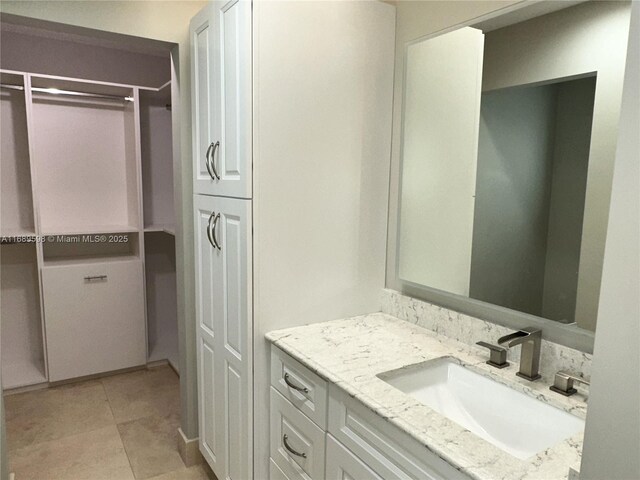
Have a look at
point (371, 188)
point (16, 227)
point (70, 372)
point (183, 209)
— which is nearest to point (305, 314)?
point (371, 188)

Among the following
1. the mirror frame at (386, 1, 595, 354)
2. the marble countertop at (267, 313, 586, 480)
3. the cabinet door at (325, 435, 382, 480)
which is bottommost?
the cabinet door at (325, 435, 382, 480)

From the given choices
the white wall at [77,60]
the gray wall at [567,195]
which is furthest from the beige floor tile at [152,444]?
the white wall at [77,60]

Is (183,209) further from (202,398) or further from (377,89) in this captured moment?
(377,89)

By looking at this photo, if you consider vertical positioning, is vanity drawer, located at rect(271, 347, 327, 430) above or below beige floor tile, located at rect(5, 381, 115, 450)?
above

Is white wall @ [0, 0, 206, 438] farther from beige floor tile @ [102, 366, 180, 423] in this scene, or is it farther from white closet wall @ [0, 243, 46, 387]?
white closet wall @ [0, 243, 46, 387]

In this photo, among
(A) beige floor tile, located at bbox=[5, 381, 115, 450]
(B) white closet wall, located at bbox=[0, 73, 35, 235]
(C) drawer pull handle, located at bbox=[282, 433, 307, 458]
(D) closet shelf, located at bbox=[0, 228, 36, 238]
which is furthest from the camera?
(B) white closet wall, located at bbox=[0, 73, 35, 235]

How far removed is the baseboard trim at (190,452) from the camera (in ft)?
7.70

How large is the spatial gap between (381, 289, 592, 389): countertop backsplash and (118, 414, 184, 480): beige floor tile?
4.91ft

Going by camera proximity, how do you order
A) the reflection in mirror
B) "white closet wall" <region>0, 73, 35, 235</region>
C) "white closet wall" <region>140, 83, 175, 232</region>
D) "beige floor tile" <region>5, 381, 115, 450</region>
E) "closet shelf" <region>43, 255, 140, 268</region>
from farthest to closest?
"white closet wall" <region>140, 83, 175, 232</region>
"closet shelf" <region>43, 255, 140, 268</region>
"white closet wall" <region>0, 73, 35, 235</region>
"beige floor tile" <region>5, 381, 115, 450</region>
the reflection in mirror

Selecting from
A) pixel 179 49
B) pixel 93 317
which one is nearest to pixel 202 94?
pixel 179 49

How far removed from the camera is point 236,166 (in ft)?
5.30

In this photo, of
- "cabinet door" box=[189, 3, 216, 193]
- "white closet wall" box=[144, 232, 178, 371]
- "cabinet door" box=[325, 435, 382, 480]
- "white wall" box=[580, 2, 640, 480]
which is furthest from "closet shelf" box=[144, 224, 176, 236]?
"white wall" box=[580, 2, 640, 480]

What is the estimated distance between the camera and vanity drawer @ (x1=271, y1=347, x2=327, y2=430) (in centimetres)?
139

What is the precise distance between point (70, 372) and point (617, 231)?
354 cm
